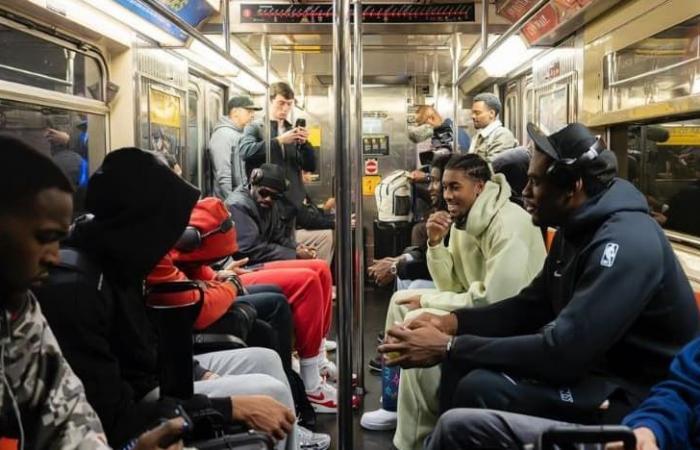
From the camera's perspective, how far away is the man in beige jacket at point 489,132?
4773mm

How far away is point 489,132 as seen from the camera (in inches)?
192

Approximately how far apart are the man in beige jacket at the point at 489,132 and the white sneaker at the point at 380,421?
226 centimetres

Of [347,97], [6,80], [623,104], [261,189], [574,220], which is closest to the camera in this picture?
[347,97]

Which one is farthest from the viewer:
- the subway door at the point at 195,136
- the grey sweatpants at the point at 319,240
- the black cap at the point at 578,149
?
the grey sweatpants at the point at 319,240

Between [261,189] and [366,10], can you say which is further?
[366,10]

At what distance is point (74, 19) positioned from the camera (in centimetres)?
316

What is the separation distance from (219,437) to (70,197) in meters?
0.71

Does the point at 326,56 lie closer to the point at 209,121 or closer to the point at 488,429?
the point at 209,121

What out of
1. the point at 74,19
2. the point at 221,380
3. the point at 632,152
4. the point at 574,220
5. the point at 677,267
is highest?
the point at 74,19

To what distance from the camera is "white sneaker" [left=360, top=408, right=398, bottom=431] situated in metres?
3.10

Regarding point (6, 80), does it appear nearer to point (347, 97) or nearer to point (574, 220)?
point (347, 97)

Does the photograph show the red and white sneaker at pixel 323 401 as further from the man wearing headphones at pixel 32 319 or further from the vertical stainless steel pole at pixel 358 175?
the man wearing headphones at pixel 32 319

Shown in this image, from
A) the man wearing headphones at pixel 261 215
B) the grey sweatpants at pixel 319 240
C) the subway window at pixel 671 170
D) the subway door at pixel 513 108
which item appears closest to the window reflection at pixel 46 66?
the man wearing headphones at pixel 261 215

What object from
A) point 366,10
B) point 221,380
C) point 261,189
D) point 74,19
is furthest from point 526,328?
point 366,10
